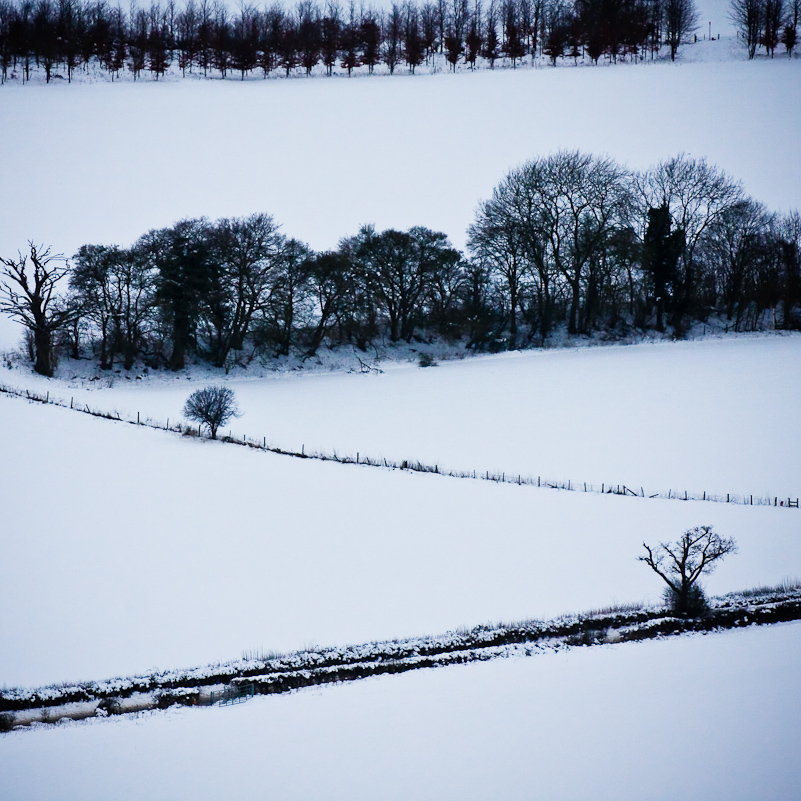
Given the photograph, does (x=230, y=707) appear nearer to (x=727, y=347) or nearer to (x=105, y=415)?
(x=105, y=415)

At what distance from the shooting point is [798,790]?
34.4 feet

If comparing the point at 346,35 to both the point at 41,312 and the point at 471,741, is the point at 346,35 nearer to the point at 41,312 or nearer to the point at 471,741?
the point at 41,312

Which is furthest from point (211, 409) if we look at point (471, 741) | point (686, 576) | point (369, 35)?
point (369, 35)

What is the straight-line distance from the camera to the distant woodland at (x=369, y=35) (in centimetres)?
8906

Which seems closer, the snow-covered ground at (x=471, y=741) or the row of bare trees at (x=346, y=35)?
the snow-covered ground at (x=471, y=741)

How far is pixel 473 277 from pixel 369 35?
216 feet

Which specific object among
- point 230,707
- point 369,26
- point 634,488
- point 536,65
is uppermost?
point 369,26

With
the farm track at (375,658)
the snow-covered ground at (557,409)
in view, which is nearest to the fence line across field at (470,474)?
the snow-covered ground at (557,409)

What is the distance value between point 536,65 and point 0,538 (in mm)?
98132

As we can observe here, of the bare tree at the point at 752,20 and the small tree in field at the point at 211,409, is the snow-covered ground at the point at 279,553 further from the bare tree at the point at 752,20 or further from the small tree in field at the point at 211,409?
the bare tree at the point at 752,20

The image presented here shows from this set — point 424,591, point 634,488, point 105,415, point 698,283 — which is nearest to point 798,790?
point 424,591

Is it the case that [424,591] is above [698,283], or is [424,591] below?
below

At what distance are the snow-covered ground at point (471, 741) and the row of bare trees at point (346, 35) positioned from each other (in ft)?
309

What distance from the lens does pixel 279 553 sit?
18.7 m
